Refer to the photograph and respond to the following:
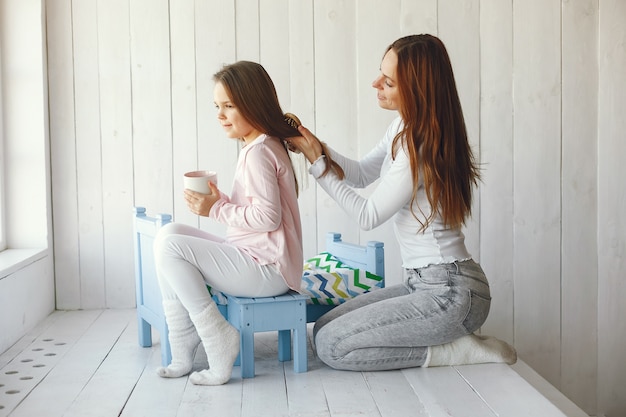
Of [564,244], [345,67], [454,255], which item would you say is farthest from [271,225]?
[564,244]

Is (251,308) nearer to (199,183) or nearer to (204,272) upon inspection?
(204,272)

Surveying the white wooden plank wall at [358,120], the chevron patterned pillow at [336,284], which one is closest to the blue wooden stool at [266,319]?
the chevron patterned pillow at [336,284]

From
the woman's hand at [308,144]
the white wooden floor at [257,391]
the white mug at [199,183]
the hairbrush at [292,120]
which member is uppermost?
the hairbrush at [292,120]

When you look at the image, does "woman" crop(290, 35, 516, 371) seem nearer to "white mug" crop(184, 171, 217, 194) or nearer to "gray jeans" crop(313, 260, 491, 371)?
"gray jeans" crop(313, 260, 491, 371)

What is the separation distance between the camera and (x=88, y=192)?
3.26m

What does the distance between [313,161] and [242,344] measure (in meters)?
0.57

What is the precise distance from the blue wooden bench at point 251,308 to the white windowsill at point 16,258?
17.7 inches

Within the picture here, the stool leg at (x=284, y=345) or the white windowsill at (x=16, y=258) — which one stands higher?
the white windowsill at (x=16, y=258)

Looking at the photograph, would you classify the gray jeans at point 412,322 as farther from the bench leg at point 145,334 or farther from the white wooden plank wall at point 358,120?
the white wooden plank wall at point 358,120

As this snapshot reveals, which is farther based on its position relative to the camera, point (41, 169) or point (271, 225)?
point (41, 169)

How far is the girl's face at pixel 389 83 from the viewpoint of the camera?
2.27m

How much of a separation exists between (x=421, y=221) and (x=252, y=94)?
617 millimetres

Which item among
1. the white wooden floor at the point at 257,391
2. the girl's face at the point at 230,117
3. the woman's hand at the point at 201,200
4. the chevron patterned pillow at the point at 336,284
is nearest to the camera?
the white wooden floor at the point at 257,391

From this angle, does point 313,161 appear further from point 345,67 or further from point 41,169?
point 41,169
